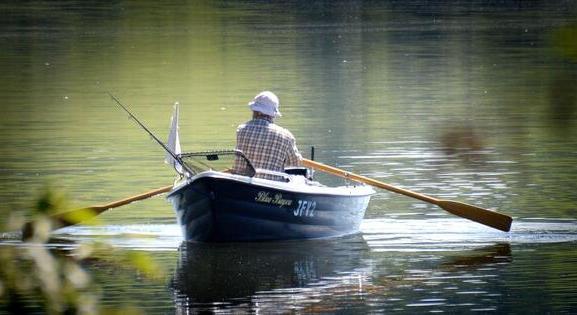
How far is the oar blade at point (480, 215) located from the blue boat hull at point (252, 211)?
1.14m

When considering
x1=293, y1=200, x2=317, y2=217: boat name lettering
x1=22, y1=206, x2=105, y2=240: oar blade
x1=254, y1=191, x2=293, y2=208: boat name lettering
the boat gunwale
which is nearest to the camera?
x1=22, y1=206, x2=105, y2=240: oar blade

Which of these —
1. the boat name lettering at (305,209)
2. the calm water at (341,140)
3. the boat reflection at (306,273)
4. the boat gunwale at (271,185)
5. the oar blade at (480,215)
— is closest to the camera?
the boat reflection at (306,273)

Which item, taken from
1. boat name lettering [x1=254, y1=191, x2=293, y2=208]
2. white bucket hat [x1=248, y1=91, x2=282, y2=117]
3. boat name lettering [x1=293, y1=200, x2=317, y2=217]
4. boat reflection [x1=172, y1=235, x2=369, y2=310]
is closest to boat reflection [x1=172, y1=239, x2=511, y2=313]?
boat reflection [x1=172, y1=235, x2=369, y2=310]

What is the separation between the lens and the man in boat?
1507cm

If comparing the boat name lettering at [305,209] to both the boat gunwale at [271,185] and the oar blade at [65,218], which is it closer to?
the boat gunwale at [271,185]

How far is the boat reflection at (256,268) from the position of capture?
43.3 feet

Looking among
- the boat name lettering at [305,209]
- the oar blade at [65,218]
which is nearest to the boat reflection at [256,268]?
the boat name lettering at [305,209]

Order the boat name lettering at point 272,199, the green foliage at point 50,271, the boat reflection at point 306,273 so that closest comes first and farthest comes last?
1. the green foliage at point 50,271
2. the boat reflection at point 306,273
3. the boat name lettering at point 272,199

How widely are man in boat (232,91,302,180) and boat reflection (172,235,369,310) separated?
80 centimetres

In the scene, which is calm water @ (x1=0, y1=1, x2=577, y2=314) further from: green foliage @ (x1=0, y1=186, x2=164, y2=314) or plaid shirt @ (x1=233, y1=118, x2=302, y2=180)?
plaid shirt @ (x1=233, y1=118, x2=302, y2=180)

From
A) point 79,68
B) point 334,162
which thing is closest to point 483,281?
point 334,162

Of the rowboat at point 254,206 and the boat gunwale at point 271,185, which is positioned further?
the rowboat at point 254,206

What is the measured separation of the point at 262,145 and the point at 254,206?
583 millimetres

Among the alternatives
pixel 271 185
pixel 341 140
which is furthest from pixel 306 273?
pixel 341 140
